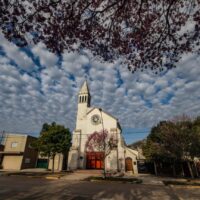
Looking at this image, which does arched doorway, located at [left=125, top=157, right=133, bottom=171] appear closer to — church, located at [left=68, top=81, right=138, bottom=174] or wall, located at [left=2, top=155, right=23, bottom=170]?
church, located at [left=68, top=81, right=138, bottom=174]

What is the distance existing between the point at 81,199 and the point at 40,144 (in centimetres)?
2214

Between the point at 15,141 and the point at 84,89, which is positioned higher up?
the point at 84,89

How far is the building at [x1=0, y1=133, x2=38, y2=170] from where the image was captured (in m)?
35.2

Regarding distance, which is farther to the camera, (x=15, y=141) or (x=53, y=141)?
(x=15, y=141)

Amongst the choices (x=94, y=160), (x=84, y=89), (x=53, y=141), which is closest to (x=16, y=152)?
(x=53, y=141)

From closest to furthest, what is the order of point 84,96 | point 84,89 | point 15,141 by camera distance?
point 15,141
point 84,96
point 84,89

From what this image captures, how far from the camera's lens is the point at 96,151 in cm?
3434

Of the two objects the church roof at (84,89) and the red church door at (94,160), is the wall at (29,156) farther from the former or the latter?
the church roof at (84,89)

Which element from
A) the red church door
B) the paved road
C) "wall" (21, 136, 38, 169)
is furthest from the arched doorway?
the paved road

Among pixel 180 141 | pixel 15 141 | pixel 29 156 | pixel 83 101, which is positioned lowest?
pixel 29 156

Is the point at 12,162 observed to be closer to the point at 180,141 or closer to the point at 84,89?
the point at 84,89

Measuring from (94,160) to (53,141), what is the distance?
9857 millimetres

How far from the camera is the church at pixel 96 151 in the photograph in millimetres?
33469

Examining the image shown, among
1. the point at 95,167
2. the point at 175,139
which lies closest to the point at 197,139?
the point at 175,139
